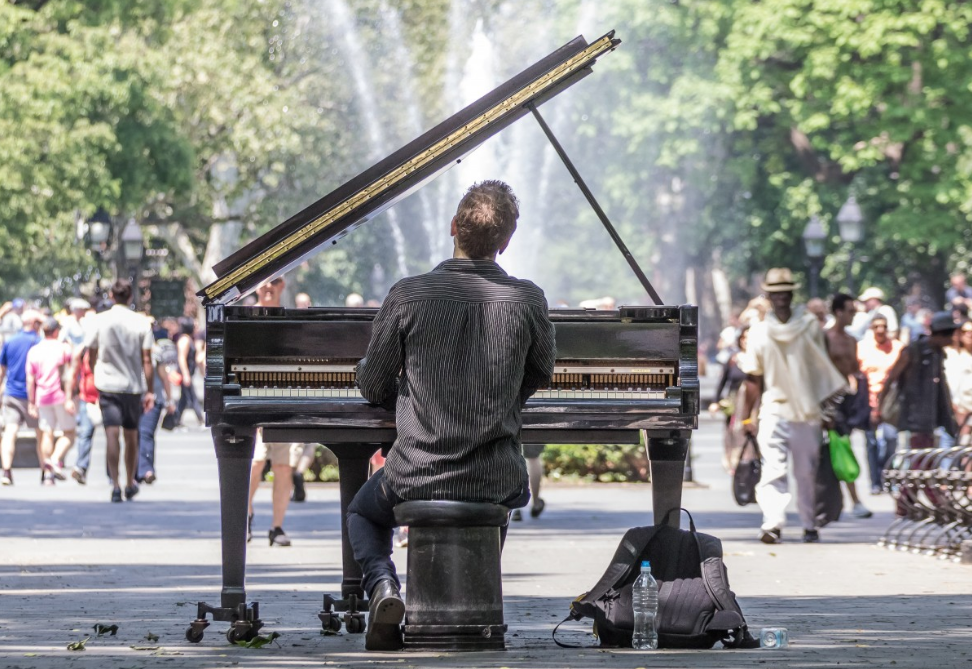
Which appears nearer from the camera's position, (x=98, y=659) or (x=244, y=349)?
(x=98, y=659)

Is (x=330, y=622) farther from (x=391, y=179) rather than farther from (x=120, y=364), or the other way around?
(x=120, y=364)

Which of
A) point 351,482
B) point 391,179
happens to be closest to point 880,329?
point 351,482

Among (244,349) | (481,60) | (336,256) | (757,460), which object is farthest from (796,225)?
(244,349)

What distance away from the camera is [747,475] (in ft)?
52.6

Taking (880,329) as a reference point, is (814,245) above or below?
above

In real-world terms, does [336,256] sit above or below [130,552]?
above

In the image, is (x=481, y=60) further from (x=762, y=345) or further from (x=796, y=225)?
(x=762, y=345)

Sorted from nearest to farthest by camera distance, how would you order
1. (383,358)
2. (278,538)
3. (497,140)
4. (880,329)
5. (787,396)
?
(383,358) → (278,538) → (787,396) → (880,329) → (497,140)

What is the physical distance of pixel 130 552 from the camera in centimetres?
1394

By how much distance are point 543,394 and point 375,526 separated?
1.16 m

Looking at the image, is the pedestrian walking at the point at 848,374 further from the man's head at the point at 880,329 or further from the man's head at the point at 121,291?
the man's head at the point at 121,291

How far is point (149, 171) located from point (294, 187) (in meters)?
9.82

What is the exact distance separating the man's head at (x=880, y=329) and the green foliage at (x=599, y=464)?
9.23 feet

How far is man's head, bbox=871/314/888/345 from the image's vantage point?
2053cm
